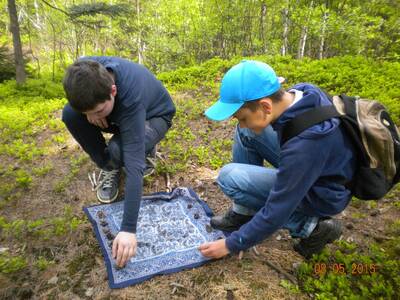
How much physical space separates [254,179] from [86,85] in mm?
1407

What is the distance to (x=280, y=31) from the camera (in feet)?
47.1

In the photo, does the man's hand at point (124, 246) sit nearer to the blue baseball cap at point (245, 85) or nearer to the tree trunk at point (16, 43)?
the blue baseball cap at point (245, 85)

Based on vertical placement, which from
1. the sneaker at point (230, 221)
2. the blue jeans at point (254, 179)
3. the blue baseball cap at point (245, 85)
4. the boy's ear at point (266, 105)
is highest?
the blue baseball cap at point (245, 85)

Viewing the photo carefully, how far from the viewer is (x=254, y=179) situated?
2.26m

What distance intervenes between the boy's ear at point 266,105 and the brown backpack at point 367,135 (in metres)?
0.14

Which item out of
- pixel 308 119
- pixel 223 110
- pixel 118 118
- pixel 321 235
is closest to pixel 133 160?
pixel 118 118

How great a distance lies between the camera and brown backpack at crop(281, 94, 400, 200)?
5.60 ft

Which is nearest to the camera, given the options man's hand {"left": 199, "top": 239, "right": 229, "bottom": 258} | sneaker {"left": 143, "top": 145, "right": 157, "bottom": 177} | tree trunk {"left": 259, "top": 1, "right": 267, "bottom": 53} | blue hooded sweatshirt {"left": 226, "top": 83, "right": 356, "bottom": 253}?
blue hooded sweatshirt {"left": 226, "top": 83, "right": 356, "bottom": 253}

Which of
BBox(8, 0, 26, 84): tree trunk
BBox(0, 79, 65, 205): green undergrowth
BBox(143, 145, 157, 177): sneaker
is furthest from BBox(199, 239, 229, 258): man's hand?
BBox(8, 0, 26, 84): tree trunk

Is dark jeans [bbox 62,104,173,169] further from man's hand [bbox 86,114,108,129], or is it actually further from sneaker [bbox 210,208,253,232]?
sneaker [bbox 210,208,253,232]

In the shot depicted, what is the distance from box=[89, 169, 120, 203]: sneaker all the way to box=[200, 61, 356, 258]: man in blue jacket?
1551 millimetres

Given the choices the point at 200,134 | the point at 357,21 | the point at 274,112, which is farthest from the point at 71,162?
the point at 357,21

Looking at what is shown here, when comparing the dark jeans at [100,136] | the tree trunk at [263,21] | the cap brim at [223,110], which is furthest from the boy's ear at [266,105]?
the tree trunk at [263,21]

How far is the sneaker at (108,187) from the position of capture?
330 cm
